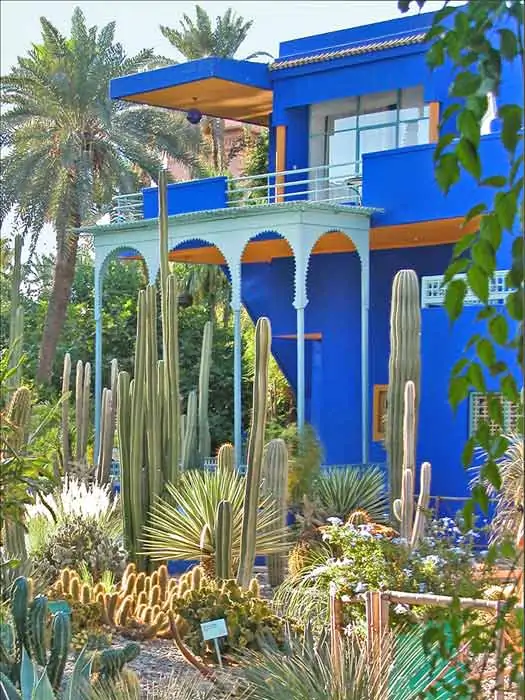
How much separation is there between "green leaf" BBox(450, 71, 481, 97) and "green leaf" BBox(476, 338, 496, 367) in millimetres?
536

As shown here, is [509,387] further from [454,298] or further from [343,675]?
[343,675]

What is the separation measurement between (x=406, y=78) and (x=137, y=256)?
20.4ft

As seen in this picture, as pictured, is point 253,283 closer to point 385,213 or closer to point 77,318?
point 385,213

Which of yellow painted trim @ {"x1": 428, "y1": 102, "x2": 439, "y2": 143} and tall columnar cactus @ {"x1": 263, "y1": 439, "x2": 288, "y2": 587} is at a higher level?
yellow painted trim @ {"x1": 428, "y1": 102, "x2": 439, "y2": 143}

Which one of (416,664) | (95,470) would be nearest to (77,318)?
(95,470)

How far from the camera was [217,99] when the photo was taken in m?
23.4

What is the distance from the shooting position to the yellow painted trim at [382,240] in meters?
19.6

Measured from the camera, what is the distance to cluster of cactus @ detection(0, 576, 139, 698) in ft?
27.2

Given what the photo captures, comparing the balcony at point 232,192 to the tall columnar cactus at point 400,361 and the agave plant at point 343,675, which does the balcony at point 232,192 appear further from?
the agave plant at point 343,675

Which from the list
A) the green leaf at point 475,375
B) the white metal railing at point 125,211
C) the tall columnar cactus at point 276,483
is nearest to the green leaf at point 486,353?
the green leaf at point 475,375

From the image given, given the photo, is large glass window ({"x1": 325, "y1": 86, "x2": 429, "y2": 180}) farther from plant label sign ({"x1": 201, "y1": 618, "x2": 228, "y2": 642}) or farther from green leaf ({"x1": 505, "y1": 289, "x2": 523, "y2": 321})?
green leaf ({"x1": 505, "y1": 289, "x2": 523, "y2": 321})

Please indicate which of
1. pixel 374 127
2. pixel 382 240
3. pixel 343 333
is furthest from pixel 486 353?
pixel 374 127

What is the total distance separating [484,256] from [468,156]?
214 mm

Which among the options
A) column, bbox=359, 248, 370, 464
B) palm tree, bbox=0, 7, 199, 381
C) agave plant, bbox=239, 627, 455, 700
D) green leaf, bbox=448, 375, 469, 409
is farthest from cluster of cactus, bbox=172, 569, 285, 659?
palm tree, bbox=0, 7, 199, 381
